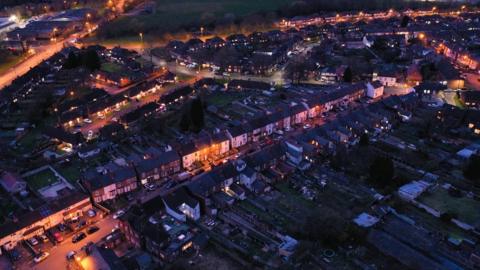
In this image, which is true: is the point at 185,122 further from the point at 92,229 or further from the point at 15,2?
the point at 15,2

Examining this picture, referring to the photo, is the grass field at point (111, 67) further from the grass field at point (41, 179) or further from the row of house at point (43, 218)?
the row of house at point (43, 218)

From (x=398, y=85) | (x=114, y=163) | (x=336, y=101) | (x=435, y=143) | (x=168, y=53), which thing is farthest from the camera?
(x=168, y=53)

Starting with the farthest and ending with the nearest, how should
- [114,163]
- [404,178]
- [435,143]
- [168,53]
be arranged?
[168,53], [435,143], [114,163], [404,178]

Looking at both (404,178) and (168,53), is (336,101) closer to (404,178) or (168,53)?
(404,178)

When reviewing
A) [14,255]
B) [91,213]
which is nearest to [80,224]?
[91,213]

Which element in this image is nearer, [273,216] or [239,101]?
[273,216]

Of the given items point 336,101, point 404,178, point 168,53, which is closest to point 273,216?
point 404,178
